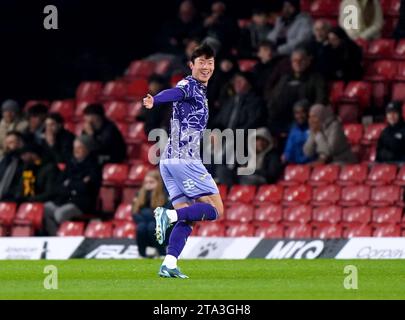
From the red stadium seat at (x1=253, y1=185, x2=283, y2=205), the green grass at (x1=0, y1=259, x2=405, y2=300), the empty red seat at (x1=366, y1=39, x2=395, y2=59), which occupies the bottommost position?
the green grass at (x1=0, y1=259, x2=405, y2=300)

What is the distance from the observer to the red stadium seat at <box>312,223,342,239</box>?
736 inches

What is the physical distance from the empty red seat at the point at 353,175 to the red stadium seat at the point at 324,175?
3.6 inches

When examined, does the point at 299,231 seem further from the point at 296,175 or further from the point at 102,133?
the point at 102,133

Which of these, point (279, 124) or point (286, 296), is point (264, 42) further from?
point (286, 296)

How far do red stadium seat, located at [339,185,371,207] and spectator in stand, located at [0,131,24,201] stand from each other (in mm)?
5312

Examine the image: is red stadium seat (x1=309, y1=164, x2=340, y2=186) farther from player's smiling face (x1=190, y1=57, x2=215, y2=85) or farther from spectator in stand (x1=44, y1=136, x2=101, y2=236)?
player's smiling face (x1=190, y1=57, x2=215, y2=85)

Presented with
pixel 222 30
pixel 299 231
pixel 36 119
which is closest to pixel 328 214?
pixel 299 231

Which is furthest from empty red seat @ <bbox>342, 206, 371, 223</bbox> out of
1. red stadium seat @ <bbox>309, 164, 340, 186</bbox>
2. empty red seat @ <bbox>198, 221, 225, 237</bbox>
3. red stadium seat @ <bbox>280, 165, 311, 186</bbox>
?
empty red seat @ <bbox>198, 221, 225, 237</bbox>

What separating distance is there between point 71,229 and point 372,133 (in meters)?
4.72

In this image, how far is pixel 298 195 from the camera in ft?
64.5

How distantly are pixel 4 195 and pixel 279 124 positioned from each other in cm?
453

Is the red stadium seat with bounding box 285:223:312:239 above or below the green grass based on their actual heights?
above

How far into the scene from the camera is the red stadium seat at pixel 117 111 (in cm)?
2328
